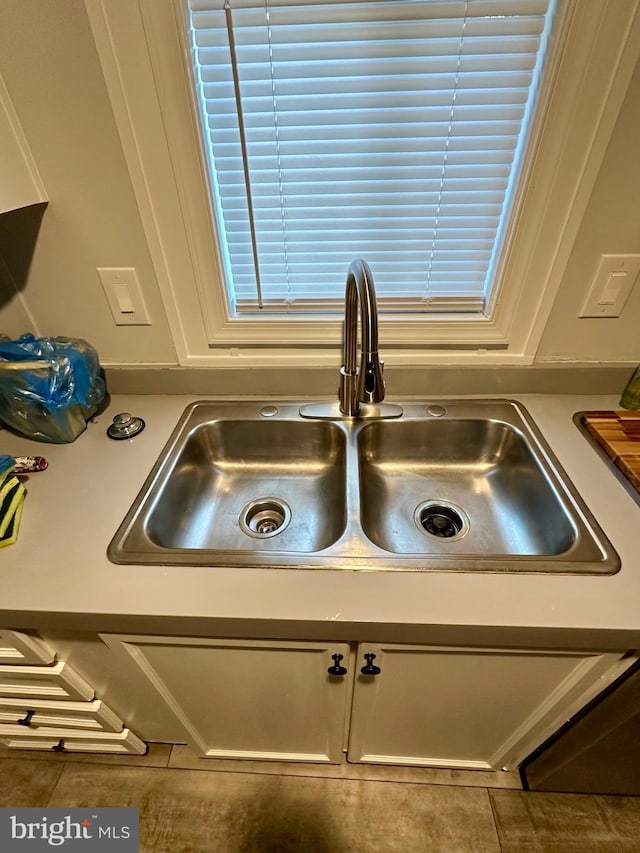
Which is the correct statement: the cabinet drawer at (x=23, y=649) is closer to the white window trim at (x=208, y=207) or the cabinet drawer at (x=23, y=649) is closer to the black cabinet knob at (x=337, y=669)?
the black cabinet knob at (x=337, y=669)

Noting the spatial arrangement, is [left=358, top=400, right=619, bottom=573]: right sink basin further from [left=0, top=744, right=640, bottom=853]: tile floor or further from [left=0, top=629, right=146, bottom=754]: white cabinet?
[left=0, top=744, right=640, bottom=853]: tile floor

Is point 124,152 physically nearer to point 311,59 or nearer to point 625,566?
point 311,59

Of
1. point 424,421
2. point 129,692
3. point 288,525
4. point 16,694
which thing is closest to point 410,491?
point 424,421

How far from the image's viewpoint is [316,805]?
112 centimetres

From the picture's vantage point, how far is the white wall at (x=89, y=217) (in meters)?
0.67

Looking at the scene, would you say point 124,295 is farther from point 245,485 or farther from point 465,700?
point 465,700

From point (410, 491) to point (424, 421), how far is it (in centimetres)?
18

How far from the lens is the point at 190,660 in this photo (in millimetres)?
748

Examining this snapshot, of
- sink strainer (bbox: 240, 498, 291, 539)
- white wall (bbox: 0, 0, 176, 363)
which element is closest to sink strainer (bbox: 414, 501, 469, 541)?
sink strainer (bbox: 240, 498, 291, 539)

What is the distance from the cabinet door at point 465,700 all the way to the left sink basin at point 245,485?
0.29 m

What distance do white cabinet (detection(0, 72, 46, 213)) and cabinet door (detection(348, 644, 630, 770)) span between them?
41.0 inches

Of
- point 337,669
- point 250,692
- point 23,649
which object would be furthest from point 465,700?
point 23,649

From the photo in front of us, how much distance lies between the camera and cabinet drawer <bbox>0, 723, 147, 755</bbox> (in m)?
0.98

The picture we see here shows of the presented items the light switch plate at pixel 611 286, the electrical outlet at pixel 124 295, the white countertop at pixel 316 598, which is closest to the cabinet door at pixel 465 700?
the white countertop at pixel 316 598
